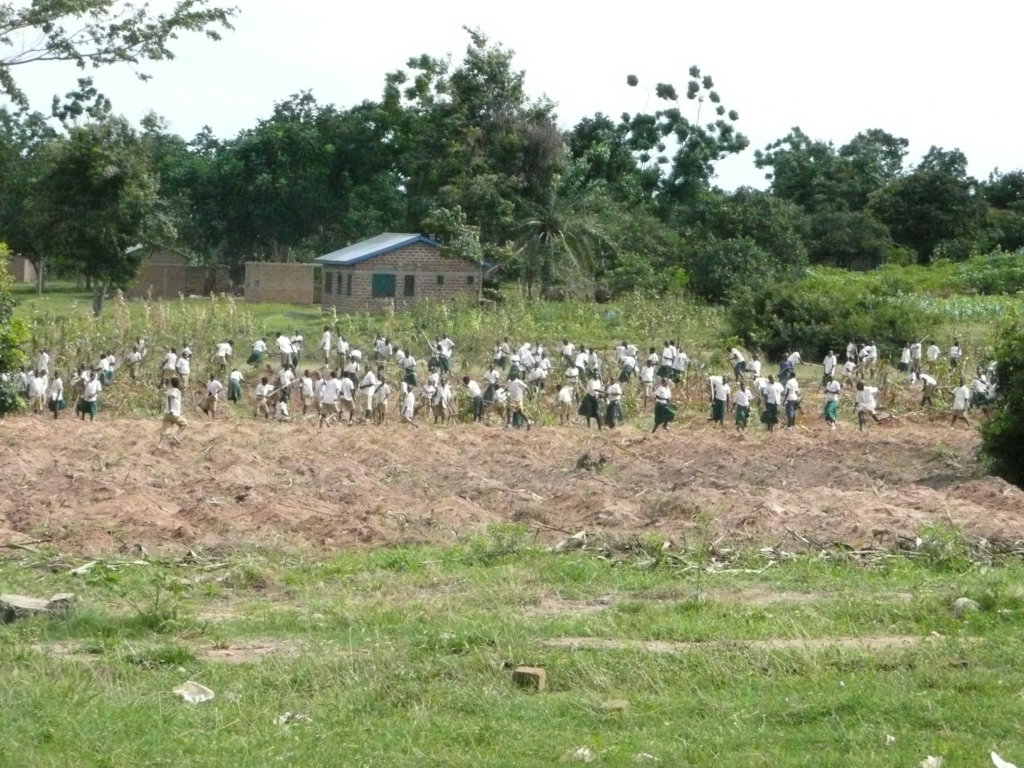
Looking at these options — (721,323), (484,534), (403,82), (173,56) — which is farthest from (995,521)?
(403,82)

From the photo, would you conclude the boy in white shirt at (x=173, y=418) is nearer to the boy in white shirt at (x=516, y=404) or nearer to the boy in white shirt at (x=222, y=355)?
the boy in white shirt at (x=516, y=404)

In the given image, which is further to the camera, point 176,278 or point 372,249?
point 176,278

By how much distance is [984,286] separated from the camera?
53938 mm

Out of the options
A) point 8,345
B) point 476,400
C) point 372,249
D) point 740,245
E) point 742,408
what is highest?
point 740,245

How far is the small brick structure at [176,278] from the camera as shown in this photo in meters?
60.2

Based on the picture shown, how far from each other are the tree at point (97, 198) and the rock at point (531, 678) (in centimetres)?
3943

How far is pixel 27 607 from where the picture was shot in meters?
10.6

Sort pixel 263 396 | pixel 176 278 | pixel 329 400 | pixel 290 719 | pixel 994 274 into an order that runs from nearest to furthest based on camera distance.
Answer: pixel 290 719 → pixel 329 400 → pixel 263 396 → pixel 994 274 → pixel 176 278

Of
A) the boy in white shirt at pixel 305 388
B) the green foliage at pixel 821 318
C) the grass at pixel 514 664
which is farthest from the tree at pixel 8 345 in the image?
the green foliage at pixel 821 318

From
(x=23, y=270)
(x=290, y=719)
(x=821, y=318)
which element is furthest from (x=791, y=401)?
(x=23, y=270)

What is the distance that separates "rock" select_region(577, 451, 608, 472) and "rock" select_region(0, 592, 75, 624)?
10717 millimetres

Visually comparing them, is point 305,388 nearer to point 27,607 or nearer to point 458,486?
point 458,486

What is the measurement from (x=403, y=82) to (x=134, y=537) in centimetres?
4521

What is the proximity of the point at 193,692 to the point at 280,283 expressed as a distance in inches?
1884
